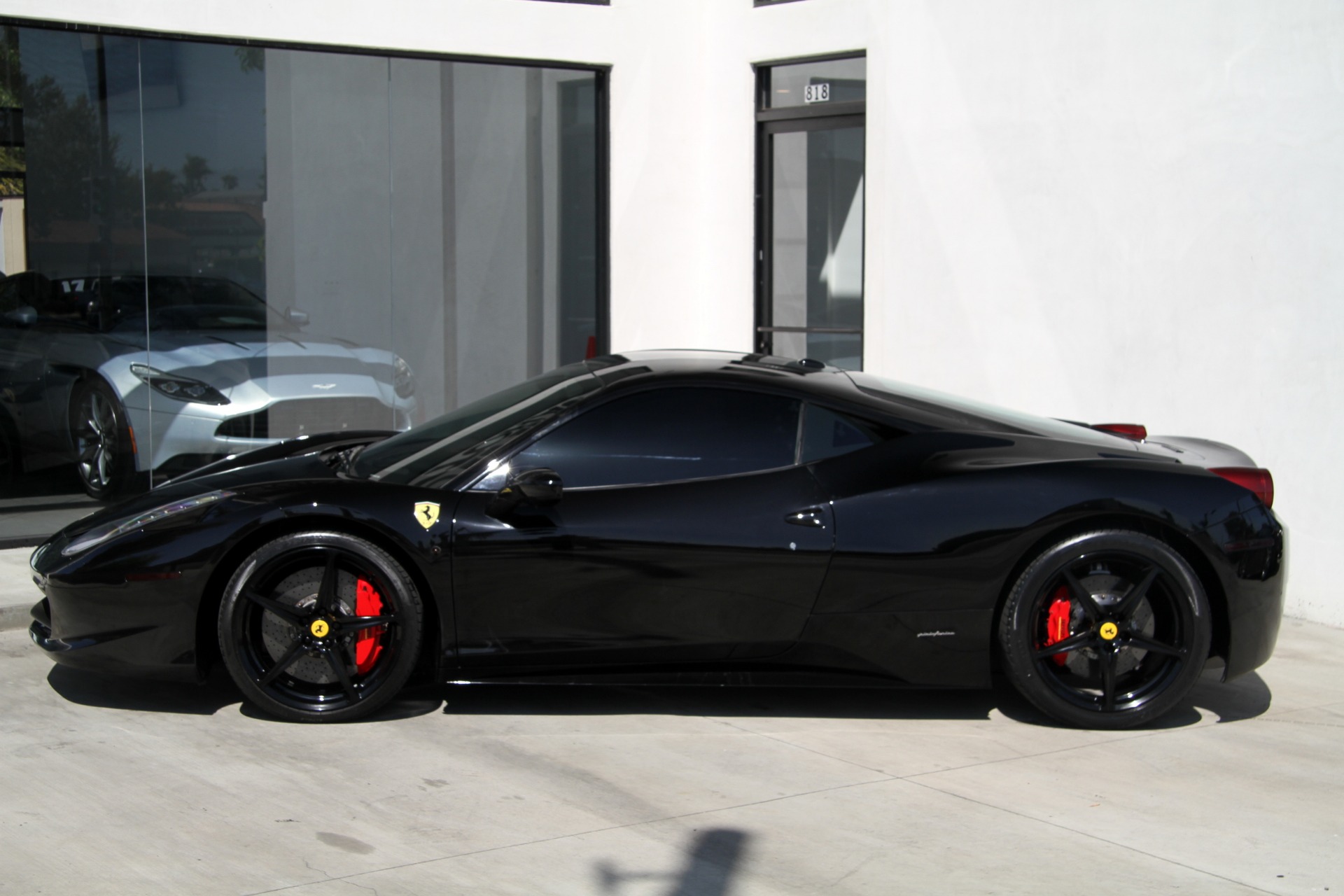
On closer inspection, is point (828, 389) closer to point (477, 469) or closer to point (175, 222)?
point (477, 469)

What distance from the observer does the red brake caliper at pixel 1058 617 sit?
507cm

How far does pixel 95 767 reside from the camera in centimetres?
447

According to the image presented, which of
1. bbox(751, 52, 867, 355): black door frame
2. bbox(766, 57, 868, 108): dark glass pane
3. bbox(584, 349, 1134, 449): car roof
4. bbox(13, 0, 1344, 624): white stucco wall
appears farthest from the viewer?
bbox(751, 52, 867, 355): black door frame

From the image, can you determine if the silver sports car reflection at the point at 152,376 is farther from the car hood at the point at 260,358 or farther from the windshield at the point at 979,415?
the windshield at the point at 979,415

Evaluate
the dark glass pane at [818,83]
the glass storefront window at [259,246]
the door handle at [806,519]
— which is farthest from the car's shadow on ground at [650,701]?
the dark glass pane at [818,83]

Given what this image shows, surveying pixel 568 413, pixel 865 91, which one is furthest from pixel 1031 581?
pixel 865 91

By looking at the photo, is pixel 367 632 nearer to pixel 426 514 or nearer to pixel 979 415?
pixel 426 514

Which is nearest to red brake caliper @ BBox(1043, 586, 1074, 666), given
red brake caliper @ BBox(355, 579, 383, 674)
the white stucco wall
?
red brake caliper @ BBox(355, 579, 383, 674)

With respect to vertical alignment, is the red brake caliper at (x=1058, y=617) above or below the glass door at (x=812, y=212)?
below

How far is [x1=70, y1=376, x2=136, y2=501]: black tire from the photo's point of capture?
8.66 meters

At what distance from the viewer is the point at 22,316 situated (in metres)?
8.41

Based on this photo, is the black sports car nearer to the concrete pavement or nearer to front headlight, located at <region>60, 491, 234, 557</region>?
front headlight, located at <region>60, 491, 234, 557</region>

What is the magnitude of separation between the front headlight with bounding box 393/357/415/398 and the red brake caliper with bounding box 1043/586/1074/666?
19.5ft

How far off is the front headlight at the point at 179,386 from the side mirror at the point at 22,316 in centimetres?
64
